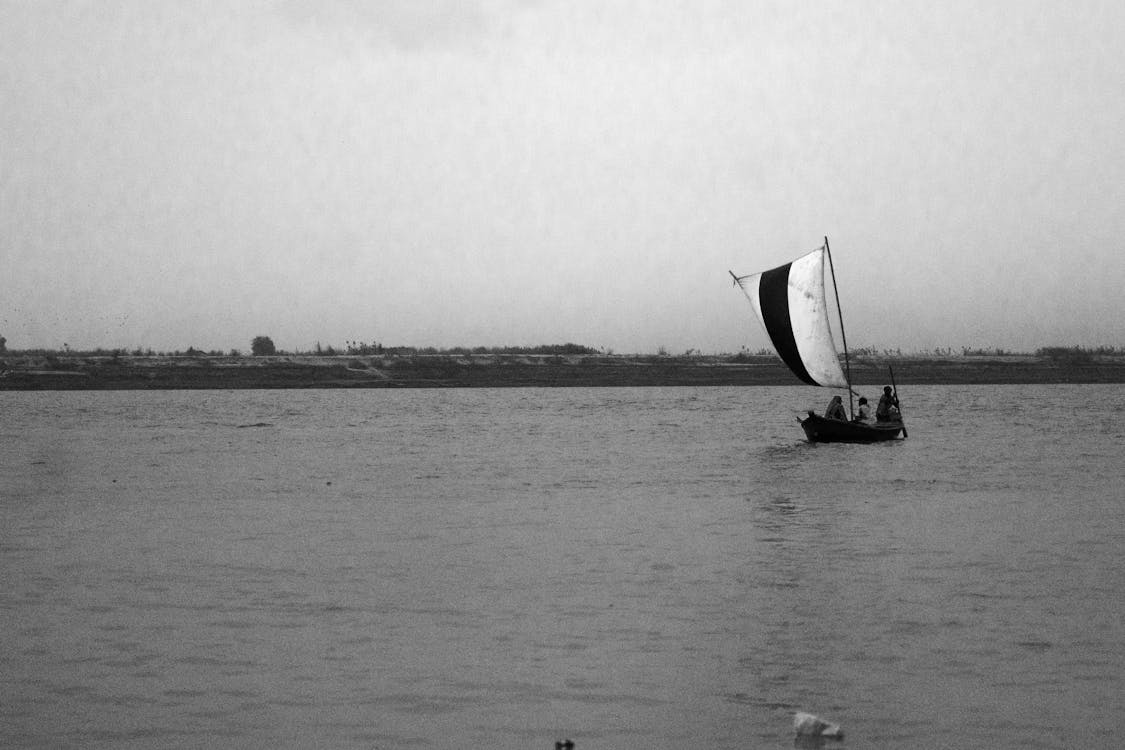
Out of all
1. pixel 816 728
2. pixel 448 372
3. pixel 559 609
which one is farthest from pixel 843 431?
pixel 448 372

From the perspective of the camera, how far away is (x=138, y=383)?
99.9 meters

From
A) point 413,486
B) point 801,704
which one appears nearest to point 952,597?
point 801,704

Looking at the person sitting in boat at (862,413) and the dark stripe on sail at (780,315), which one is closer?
the person sitting in boat at (862,413)

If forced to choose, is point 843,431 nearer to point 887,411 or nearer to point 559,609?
point 887,411

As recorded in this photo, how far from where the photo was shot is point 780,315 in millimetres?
40406

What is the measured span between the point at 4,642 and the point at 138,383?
9540 centimetres

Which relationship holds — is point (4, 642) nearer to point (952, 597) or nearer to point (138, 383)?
point (952, 597)

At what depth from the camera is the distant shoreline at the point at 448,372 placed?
10206cm

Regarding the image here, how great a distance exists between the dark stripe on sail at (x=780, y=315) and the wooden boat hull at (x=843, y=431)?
415 cm

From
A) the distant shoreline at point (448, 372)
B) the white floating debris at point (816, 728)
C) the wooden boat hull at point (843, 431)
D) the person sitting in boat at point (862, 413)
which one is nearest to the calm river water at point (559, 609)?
the white floating debris at point (816, 728)

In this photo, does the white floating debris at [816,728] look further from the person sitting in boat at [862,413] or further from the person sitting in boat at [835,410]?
the person sitting in boat at [862,413]

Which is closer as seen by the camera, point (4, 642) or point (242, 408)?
point (4, 642)

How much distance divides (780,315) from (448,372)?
3014 inches

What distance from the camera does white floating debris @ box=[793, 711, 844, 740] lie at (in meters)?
6.98
